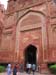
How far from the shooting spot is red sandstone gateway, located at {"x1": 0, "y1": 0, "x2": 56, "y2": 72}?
55.8 ft

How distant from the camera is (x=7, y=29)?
21203 mm

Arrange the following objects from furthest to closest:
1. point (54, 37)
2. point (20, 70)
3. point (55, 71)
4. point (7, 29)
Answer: point (7, 29) → point (20, 70) → point (54, 37) → point (55, 71)

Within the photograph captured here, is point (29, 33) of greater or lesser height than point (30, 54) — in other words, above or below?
above

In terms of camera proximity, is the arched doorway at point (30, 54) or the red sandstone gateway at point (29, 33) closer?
the red sandstone gateway at point (29, 33)

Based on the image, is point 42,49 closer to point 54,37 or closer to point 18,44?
point 54,37

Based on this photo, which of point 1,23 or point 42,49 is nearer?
point 42,49

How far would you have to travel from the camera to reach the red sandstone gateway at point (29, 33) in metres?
17.0

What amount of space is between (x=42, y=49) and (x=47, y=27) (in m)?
1.98

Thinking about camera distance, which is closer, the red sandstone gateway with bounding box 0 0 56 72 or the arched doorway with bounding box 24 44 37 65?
the red sandstone gateway with bounding box 0 0 56 72

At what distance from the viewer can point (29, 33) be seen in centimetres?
1878

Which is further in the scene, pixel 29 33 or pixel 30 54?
pixel 30 54

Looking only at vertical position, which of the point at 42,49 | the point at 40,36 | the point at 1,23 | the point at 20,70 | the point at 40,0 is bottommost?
the point at 20,70

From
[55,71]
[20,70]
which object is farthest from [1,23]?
[55,71]

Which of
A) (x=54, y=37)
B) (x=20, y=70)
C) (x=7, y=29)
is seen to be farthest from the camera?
(x=7, y=29)
